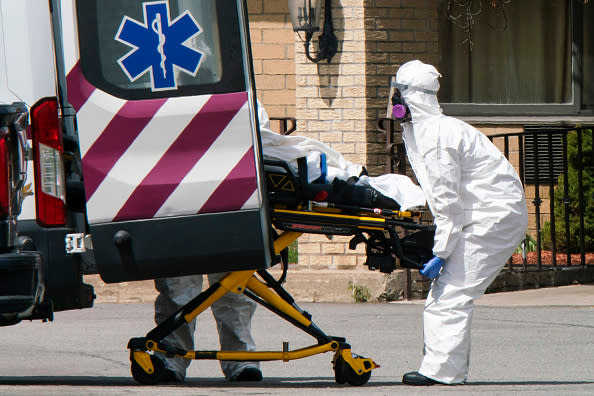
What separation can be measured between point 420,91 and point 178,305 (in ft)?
5.70

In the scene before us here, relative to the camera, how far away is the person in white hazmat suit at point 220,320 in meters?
6.80

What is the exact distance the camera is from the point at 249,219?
591 cm

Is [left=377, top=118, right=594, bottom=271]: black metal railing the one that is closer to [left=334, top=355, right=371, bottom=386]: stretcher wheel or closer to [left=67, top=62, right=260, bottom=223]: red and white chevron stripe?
[left=334, top=355, right=371, bottom=386]: stretcher wheel

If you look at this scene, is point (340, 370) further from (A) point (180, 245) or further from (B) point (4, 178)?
(B) point (4, 178)

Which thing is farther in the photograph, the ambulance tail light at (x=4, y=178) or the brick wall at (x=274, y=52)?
the brick wall at (x=274, y=52)

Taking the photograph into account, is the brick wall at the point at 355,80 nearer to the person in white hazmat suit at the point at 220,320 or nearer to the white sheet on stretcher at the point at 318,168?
the person in white hazmat suit at the point at 220,320

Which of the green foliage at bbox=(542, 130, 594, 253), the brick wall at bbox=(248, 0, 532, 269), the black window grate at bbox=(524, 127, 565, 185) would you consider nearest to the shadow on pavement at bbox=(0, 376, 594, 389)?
the brick wall at bbox=(248, 0, 532, 269)

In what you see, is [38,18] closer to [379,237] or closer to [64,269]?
[64,269]

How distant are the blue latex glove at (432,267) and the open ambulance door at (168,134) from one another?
99 cm

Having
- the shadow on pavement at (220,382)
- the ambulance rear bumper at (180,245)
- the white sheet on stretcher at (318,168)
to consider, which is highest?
the white sheet on stretcher at (318,168)

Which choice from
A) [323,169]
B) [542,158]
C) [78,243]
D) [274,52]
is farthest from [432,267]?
[542,158]

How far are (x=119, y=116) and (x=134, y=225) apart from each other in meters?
0.52

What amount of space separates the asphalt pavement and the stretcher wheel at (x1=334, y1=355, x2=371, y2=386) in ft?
0.19

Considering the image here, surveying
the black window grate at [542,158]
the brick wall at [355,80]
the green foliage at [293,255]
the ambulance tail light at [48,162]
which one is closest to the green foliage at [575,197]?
the black window grate at [542,158]
